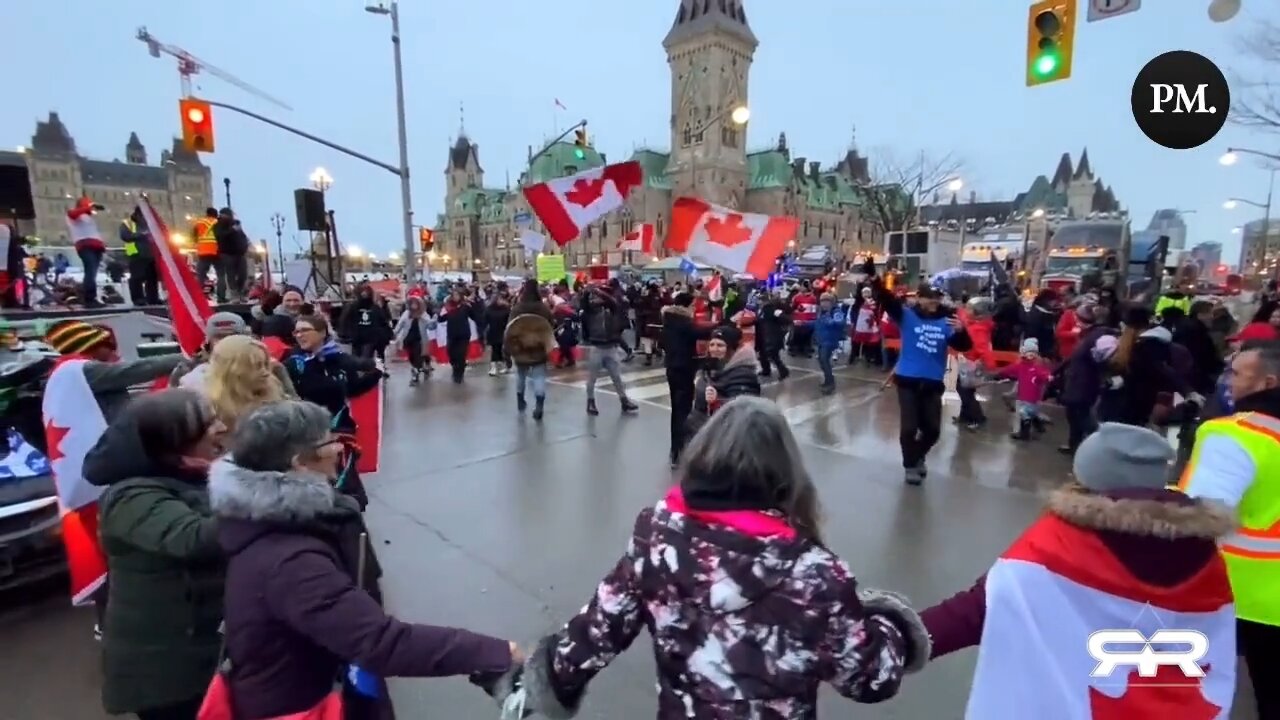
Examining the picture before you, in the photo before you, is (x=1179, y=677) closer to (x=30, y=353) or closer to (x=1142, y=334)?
(x=1142, y=334)

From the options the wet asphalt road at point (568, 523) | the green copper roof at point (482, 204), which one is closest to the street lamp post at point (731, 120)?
the wet asphalt road at point (568, 523)

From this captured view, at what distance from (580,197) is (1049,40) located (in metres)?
6.37

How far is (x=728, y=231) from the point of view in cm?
836

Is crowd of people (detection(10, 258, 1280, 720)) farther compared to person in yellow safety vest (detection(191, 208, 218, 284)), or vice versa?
person in yellow safety vest (detection(191, 208, 218, 284))

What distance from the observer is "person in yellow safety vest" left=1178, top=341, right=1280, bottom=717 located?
2262 mm

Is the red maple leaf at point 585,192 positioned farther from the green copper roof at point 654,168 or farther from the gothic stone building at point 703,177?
the green copper roof at point 654,168

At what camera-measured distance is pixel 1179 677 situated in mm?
1558

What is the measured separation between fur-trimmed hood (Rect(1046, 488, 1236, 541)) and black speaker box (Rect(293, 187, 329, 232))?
51.6 feet

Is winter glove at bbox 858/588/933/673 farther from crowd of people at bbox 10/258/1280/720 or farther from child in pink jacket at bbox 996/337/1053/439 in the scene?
child in pink jacket at bbox 996/337/1053/439

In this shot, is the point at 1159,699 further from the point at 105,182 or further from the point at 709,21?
the point at 105,182

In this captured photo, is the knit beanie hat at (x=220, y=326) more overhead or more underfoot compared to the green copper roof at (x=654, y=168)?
more underfoot

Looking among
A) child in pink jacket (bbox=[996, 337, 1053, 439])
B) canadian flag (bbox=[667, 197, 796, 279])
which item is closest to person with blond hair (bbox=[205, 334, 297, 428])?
canadian flag (bbox=[667, 197, 796, 279])

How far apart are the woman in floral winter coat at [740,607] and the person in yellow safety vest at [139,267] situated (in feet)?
39.0

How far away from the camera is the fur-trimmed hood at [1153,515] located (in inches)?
58.0
